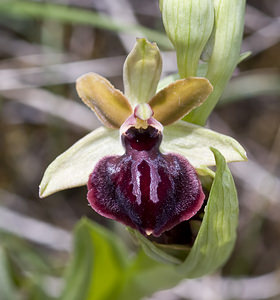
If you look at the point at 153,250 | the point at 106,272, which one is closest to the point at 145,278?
the point at 106,272

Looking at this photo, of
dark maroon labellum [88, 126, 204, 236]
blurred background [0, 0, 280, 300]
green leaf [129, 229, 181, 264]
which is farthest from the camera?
blurred background [0, 0, 280, 300]

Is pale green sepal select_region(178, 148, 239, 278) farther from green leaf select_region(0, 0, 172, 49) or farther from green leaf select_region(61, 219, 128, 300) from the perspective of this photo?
green leaf select_region(0, 0, 172, 49)

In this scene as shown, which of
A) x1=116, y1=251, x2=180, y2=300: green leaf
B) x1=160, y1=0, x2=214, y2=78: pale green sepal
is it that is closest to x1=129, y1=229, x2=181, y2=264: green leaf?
x1=116, y1=251, x2=180, y2=300: green leaf

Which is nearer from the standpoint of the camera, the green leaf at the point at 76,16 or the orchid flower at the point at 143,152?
the orchid flower at the point at 143,152

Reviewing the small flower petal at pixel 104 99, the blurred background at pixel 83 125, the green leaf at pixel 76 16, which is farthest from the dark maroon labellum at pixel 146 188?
the blurred background at pixel 83 125

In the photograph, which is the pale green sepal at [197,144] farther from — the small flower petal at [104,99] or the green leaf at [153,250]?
the green leaf at [153,250]

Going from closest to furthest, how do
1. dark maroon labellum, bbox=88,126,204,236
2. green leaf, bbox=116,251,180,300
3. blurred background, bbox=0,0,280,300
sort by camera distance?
dark maroon labellum, bbox=88,126,204,236 < green leaf, bbox=116,251,180,300 < blurred background, bbox=0,0,280,300

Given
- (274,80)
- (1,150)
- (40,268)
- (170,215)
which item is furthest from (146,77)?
(1,150)

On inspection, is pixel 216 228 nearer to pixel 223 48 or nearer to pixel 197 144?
pixel 197 144
